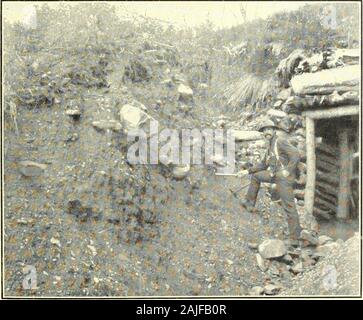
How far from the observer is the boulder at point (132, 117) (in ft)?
15.5

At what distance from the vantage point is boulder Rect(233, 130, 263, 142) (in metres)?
4.79

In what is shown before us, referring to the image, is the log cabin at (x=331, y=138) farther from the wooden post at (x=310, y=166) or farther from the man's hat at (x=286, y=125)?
the man's hat at (x=286, y=125)

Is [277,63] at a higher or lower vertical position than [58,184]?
higher

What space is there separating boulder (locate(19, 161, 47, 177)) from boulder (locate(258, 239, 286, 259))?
6.73 ft

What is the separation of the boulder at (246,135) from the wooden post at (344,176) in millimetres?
727

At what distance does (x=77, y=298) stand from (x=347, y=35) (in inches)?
130

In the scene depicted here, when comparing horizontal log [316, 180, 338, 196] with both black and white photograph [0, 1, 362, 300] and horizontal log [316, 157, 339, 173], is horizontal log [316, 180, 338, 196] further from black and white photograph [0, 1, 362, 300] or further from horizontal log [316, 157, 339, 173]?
horizontal log [316, 157, 339, 173]

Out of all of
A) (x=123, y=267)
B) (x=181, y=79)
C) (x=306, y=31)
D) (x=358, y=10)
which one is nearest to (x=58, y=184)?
(x=123, y=267)

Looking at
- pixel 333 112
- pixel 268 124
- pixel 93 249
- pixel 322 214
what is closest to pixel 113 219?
pixel 93 249

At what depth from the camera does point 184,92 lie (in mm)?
4934

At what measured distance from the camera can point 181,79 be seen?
493cm

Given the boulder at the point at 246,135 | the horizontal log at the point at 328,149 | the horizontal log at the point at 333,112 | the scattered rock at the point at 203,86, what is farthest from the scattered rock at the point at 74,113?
the horizontal log at the point at 328,149

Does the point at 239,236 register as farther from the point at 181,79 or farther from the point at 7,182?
the point at 7,182

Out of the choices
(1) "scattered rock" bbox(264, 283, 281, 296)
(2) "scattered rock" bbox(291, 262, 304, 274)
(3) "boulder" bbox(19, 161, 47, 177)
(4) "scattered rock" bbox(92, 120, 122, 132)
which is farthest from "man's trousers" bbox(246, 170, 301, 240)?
(3) "boulder" bbox(19, 161, 47, 177)
